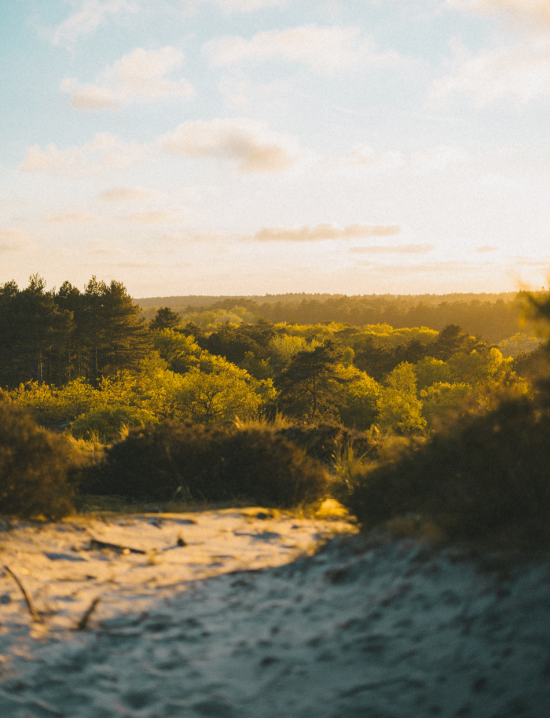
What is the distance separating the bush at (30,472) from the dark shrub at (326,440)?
15.6 feet

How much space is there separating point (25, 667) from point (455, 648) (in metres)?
2.32

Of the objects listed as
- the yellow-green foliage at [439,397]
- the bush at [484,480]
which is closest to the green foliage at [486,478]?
the bush at [484,480]

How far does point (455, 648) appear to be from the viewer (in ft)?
7.91

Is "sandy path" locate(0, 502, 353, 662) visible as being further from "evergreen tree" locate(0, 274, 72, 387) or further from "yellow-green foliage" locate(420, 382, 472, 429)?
"evergreen tree" locate(0, 274, 72, 387)

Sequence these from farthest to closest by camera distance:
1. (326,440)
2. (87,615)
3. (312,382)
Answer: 1. (312,382)
2. (326,440)
3. (87,615)

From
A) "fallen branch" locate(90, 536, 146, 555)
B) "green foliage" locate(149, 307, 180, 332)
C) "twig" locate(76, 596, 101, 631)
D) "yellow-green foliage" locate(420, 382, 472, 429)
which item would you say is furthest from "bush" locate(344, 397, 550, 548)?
"green foliage" locate(149, 307, 180, 332)

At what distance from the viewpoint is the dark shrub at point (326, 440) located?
9391mm

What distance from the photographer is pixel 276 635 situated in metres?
3.06

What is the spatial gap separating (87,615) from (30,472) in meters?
1.80

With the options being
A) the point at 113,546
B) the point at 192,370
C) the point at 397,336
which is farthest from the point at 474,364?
the point at 113,546

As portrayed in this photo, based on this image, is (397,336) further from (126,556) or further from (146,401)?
(126,556)

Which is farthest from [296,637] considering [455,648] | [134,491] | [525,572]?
[134,491]

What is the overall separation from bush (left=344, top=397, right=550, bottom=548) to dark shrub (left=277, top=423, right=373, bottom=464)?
4717mm

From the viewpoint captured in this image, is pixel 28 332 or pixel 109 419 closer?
pixel 109 419
